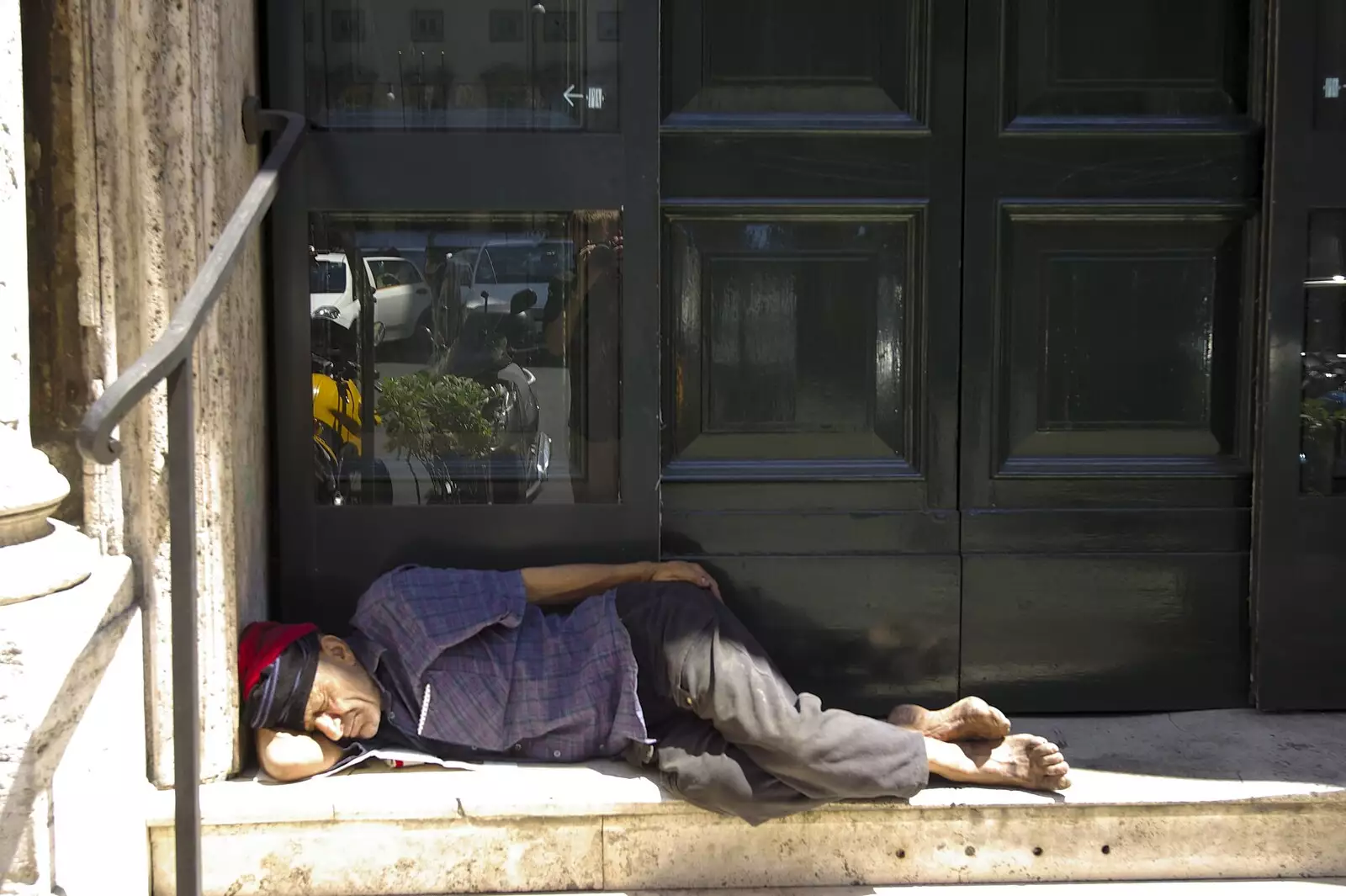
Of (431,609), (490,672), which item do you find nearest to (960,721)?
(490,672)

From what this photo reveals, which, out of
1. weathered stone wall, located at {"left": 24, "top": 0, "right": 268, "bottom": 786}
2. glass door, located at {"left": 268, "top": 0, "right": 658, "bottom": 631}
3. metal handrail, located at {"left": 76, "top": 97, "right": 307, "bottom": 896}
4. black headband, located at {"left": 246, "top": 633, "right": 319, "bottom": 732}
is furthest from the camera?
glass door, located at {"left": 268, "top": 0, "right": 658, "bottom": 631}

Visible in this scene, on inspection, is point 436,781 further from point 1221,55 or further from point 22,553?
point 1221,55

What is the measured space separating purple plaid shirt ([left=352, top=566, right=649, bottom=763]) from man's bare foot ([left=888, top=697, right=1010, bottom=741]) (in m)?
0.68

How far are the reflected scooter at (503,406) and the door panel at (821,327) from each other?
0.34 meters

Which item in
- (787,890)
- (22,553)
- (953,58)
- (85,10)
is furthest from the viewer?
A: (953,58)

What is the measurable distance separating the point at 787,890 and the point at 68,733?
4.94ft

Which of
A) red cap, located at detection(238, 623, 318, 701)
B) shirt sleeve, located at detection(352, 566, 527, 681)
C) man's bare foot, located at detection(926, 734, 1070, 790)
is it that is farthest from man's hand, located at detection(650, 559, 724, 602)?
red cap, located at detection(238, 623, 318, 701)

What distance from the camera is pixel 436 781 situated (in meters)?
2.82

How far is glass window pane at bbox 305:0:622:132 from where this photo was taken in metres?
3.06

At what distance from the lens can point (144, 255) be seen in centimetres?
258

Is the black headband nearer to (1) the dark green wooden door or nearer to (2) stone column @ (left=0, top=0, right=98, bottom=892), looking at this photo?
(2) stone column @ (left=0, top=0, right=98, bottom=892)

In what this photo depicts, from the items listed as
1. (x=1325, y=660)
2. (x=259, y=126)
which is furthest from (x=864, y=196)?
(x=1325, y=660)

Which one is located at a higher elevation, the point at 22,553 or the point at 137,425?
the point at 137,425

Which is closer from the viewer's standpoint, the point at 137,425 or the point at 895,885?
the point at 137,425
